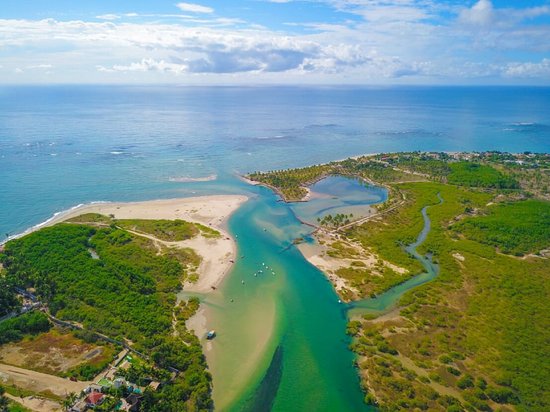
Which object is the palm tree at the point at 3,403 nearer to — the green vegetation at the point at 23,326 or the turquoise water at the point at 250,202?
the green vegetation at the point at 23,326

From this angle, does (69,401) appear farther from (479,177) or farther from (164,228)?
(479,177)

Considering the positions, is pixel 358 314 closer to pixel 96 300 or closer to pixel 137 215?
pixel 96 300

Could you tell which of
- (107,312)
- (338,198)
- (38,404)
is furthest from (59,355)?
(338,198)

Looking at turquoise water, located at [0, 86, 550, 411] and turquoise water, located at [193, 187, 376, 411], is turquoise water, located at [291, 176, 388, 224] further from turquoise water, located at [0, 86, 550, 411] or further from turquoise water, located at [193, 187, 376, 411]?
turquoise water, located at [193, 187, 376, 411]

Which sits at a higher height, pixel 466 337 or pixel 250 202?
pixel 250 202

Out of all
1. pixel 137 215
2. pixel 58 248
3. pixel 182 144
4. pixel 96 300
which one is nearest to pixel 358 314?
pixel 96 300
